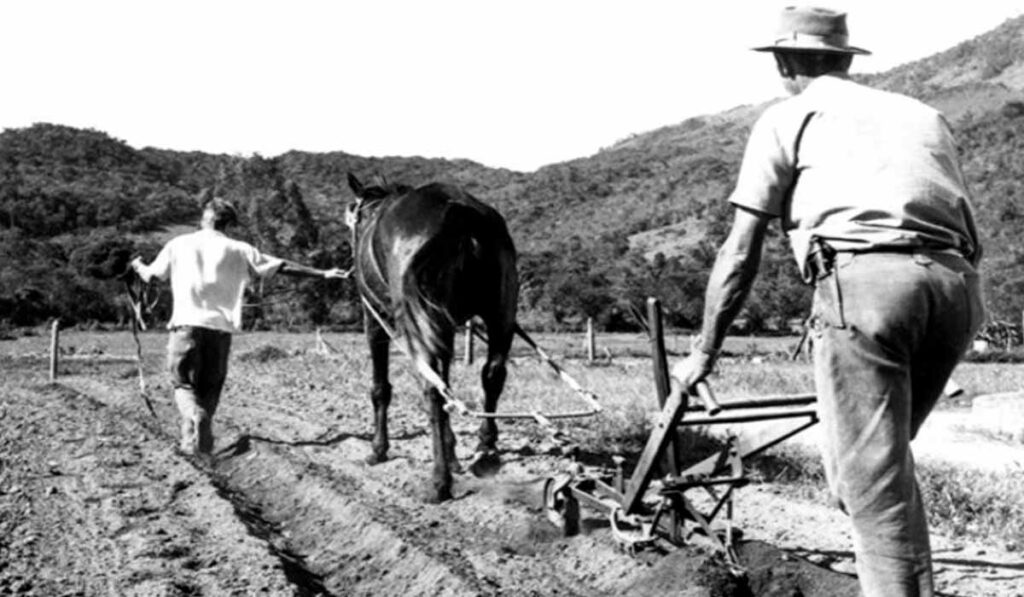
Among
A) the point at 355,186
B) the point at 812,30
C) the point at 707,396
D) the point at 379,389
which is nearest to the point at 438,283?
the point at 379,389

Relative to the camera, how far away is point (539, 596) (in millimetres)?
5754

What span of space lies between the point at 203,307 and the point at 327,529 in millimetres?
2708

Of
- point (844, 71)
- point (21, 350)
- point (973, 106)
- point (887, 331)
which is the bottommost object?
point (21, 350)

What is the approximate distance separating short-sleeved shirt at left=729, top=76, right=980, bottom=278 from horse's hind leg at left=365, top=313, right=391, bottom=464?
620 cm

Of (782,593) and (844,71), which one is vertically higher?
(844,71)

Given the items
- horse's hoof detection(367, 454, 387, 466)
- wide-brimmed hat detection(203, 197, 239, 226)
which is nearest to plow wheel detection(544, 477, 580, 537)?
horse's hoof detection(367, 454, 387, 466)

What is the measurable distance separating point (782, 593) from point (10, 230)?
77.9 m

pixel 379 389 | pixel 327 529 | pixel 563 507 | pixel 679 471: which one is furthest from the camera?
pixel 379 389

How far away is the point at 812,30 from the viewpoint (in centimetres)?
407

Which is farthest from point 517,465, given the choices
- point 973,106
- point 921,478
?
point 973,106

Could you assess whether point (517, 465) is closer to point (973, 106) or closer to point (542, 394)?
point (542, 394)

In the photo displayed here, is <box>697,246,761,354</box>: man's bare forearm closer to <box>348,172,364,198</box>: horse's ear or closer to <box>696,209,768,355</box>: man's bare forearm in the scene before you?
<box>696,209,768,355</box>: man's bare forearm

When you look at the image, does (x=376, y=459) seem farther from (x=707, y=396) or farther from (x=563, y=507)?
(x=707, y=396)

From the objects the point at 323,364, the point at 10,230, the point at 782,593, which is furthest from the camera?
the point at 10,230
